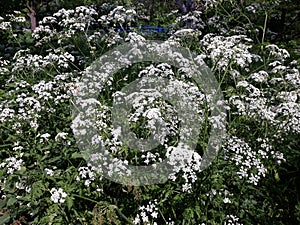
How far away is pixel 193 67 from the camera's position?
13.8ft

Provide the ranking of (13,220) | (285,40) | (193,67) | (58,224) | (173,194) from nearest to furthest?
(58,224) < (173,194) < (13,220) < (193,67) < (285,40)

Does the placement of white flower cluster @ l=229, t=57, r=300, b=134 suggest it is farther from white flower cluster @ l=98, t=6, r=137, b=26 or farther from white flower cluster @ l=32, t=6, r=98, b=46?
white flower cluster @ l=32, t=6, r=98, b=46

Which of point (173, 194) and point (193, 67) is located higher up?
point (193, 67)

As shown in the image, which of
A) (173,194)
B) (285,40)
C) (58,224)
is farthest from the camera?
(285,40)

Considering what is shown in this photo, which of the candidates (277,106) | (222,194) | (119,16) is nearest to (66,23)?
(119,16)

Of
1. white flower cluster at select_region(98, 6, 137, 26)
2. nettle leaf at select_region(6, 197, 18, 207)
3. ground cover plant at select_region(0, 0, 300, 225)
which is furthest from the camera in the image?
white flower cluster at select_region(98, 6, 137, 26)

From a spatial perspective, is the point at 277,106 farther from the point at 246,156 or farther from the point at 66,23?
the point at 66,23

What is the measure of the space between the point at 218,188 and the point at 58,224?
1.38m

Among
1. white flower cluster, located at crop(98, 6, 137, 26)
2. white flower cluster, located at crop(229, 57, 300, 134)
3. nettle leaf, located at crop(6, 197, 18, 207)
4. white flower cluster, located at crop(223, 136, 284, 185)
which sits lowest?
nettle leaf, located at crop(6, 197, 18, 207)

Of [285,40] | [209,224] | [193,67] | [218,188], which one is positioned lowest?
[285,40]

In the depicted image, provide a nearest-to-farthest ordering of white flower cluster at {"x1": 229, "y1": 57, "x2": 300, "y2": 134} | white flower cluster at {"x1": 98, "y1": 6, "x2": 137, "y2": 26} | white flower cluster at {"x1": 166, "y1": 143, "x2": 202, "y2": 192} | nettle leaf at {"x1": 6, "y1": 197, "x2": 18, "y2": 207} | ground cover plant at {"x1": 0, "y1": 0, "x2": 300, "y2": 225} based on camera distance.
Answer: white flower cluster at {"x1": 166, "y1": 143, "x2": 202, "y2": 192}, ground cover plant at {"x1": 0, "y1": 0, "x2": 300, "y2": 225}, nettle leaf at {"x1": 6, "y1": 197, "x2": 18, "y2": 207}, white flower cluster at {"x1": 229, "y1": 57, "x2": 300, "y2": 134}, white flower cluster at {"x1": 98, "y1": 6, "x2": 137, "y2": 26}

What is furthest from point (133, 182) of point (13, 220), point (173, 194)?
point (13, 220)

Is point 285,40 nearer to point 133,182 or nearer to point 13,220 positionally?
point 133,182

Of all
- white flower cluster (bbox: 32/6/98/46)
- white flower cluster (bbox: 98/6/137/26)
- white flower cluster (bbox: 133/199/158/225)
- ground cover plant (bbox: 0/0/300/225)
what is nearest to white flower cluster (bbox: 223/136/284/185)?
ground cover plant (bbox: 0/0/300/225)
